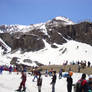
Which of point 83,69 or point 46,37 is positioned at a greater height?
point 46,37

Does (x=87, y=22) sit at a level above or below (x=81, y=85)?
above

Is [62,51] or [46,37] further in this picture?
[46,37]

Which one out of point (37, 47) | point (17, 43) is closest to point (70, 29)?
point (37, 47)

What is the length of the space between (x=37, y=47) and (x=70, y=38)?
1952cm

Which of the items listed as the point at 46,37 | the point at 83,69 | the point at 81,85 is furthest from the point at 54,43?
the point at 81,85

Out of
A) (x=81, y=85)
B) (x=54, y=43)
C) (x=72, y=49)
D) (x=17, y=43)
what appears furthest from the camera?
(x=17, y=43)

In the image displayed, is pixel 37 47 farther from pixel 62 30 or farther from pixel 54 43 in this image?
pixel 62 30

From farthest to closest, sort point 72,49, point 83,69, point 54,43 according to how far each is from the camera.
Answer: point 54,43
point 72,49
point 83,69

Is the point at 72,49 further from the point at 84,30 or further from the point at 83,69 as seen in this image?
the point at 83,69

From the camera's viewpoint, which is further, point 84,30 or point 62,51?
point 84,30

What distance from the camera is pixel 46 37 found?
9800cm

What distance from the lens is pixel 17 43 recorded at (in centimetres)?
10944

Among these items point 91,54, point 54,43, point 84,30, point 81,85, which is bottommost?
point 81,85

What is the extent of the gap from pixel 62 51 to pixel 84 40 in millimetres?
24417
